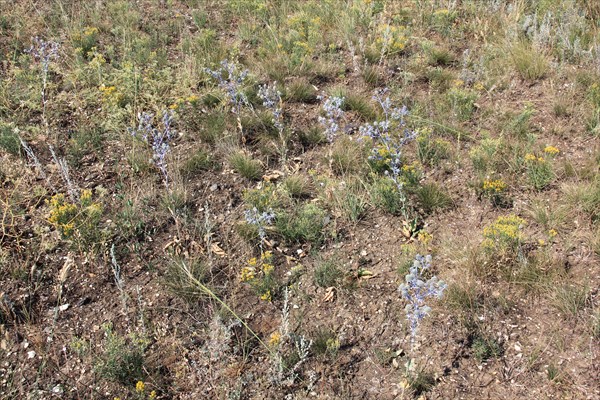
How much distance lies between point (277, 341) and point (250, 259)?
2.61ft

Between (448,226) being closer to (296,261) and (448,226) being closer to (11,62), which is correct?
(296,261)

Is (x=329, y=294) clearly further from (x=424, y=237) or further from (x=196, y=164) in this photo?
(x=196, y=164)

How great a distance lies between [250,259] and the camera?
4027mm

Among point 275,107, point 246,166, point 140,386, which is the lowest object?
point 140,386

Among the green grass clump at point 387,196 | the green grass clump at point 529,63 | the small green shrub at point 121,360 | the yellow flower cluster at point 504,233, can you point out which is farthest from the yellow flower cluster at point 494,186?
the small green shrub at point 121,360

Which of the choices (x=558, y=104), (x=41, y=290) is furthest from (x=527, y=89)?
(x=41, y=290)

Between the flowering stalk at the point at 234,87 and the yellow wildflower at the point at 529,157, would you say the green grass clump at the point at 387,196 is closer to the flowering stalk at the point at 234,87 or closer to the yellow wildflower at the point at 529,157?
the yellow wildflower at the point at 529,157

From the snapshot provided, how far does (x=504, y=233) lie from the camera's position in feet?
11.9

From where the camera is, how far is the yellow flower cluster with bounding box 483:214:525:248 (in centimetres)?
364

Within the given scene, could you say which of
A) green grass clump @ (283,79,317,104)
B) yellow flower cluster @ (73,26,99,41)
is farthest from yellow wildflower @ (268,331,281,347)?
yellow flower cluster @ (73,26,99,41)

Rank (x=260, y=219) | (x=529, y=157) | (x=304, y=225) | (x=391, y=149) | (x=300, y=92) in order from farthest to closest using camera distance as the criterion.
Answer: (x=300, y=92), (x=391, y=149), (x=529, y=157), (x=304, y=225), (x=260, y=219)

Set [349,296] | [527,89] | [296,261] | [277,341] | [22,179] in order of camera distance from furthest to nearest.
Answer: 1. [527,89]
2. [22,179]
3. [296,261]
4. [349,296]
5. [277,341]

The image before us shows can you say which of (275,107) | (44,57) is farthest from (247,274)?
(44,57)

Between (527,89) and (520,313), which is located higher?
(527,89)
